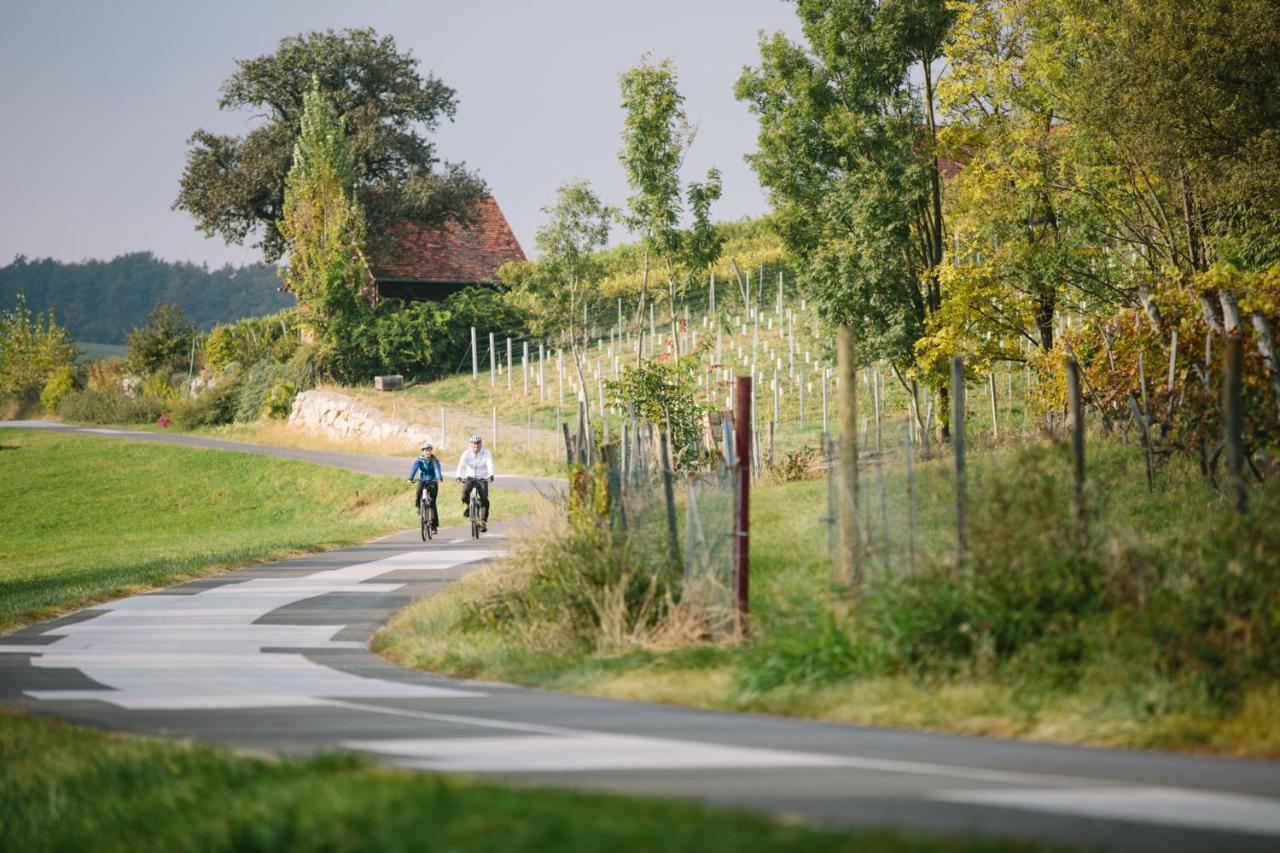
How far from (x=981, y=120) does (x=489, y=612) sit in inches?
846

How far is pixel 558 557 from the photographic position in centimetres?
1441

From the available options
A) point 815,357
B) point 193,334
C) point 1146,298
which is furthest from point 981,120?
point 193,334

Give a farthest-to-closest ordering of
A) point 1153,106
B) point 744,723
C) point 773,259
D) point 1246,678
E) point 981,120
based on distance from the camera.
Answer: point 773,259 → point 981,120 → point 1153,106 → point 744,723 → point 1246,678

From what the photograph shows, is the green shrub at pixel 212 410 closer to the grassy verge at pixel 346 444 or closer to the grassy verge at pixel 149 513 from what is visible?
the grassy verge at pixel 346 444

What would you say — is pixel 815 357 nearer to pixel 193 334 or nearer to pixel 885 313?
pixel 885 313

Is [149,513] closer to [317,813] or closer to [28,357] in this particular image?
[317,813]

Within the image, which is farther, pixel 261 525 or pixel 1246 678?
pixel 261 525

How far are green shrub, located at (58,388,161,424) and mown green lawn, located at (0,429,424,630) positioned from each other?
7.49 metres

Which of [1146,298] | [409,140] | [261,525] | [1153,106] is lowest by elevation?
[261,525]

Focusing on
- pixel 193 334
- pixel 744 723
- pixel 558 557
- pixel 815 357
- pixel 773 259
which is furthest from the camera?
pixel 193 334

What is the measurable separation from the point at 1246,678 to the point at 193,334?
239 feet

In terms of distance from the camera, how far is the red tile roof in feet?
229

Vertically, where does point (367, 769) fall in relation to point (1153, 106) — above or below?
below

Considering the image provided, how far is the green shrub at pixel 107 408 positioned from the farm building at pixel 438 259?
1251 cm
